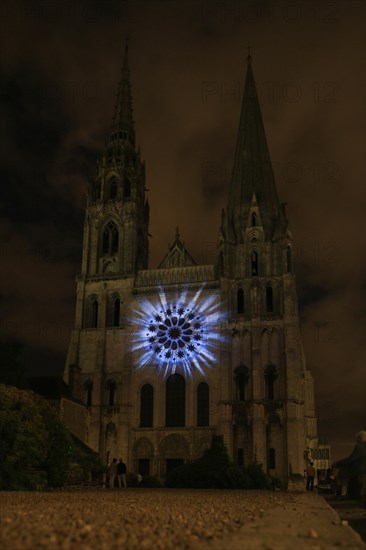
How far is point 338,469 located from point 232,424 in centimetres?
2064

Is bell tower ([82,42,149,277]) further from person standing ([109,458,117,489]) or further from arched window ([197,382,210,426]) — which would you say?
person standing ([109,458,117,489])

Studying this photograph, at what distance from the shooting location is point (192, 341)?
159 ft

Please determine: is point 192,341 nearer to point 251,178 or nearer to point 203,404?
point 203,404

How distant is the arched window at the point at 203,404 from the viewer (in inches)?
1831

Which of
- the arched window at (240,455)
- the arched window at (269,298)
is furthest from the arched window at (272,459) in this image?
the arched window at (269,298)

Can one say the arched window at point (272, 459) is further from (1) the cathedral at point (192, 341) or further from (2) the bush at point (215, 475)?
(2) the bush at point (215, 475)

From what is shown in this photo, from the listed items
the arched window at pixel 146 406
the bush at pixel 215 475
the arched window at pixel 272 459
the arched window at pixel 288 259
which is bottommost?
the bush at pixel 215 475

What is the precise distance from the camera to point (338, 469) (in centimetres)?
2503

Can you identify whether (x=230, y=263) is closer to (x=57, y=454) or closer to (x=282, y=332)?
(x=282, y=332)

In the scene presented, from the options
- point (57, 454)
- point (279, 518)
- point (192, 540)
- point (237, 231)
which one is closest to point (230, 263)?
point (237, 231)

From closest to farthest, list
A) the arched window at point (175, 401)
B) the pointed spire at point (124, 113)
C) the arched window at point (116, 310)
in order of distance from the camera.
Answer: the arched window at point (175, 401), the arched window at point (116, 310), the pointed spire at point (124, 113)

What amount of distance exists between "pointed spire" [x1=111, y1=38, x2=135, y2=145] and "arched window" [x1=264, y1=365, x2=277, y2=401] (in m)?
28.8

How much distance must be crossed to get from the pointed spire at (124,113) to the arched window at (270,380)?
94.5 feet

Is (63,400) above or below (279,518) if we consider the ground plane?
above
